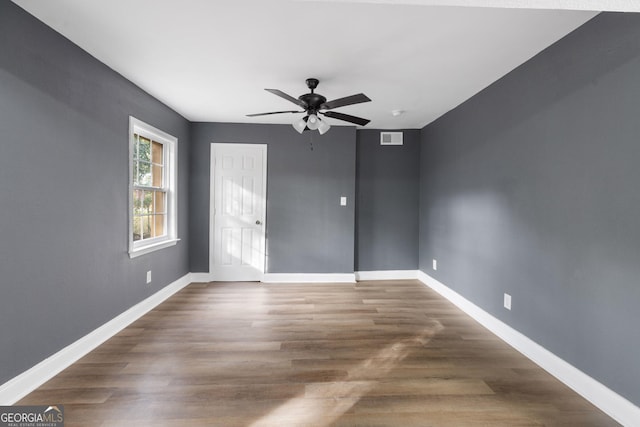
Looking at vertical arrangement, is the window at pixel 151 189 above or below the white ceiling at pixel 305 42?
below

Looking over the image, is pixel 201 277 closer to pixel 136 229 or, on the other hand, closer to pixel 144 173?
pixel 136 229

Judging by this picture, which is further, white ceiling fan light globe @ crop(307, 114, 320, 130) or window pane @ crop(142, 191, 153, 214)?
window pane @ crop(142, 191, 153, 214)

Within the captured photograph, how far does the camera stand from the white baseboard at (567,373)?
1.69m

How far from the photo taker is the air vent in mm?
4836

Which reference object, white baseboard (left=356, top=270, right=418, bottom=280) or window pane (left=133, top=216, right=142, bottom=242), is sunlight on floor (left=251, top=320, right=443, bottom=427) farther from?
window pane (left=133, top=216, right=142, bottom=242)

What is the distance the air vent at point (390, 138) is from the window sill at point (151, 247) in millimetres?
3515

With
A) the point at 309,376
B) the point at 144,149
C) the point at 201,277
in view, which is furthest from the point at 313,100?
the point at 201,277

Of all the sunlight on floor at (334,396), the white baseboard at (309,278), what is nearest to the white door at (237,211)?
the white baseboard at (309,278)

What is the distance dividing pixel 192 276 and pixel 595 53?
16.5ft

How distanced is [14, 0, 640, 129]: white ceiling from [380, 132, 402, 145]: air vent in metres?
1.52

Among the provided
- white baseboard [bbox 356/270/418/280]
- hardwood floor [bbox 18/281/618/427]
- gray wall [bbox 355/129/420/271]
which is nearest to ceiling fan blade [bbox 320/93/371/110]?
hardwood floor [bbox 18/281/618/427]

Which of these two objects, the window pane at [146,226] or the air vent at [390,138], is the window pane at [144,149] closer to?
the window pane at [146,226]

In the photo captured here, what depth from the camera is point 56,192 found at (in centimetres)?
213

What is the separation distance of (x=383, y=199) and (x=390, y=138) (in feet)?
3.35
